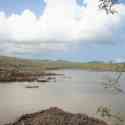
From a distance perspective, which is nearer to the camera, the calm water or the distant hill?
the calm water

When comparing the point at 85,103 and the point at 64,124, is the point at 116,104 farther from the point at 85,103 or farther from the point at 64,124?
the point at 64,124

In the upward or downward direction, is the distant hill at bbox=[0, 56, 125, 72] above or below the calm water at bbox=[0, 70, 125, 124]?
above

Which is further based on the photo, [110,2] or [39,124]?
[39,124]

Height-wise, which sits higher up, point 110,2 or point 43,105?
point 110,2

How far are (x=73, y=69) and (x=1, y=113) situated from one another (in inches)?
623

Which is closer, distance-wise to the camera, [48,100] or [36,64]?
[48,100]

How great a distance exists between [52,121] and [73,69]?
18015 millimetres

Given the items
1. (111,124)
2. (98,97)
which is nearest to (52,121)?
(111,124)

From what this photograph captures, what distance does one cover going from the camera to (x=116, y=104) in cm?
1035

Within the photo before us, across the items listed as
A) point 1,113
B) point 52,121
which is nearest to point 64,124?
point 52,121

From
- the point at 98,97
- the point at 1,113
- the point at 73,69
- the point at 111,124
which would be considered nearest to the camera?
the point at 111,124

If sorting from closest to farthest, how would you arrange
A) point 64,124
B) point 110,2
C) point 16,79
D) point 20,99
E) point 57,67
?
point 110,2
point 64,124
point 20,99
point 16,79
point 57,67

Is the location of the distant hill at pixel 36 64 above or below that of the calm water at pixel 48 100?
above

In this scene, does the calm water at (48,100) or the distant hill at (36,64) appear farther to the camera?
the distant hill at (36,64)
